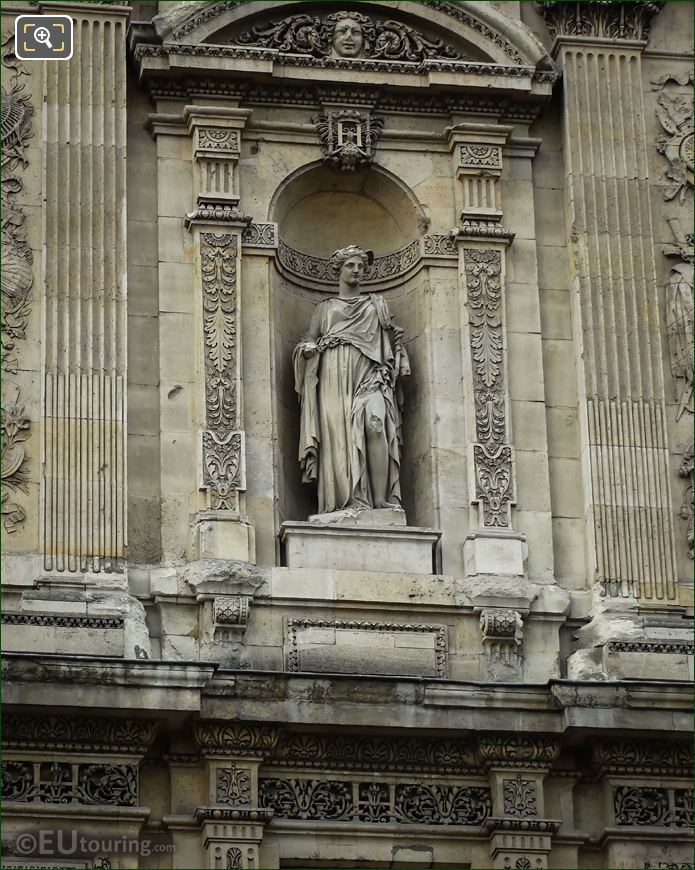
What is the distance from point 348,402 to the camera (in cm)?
2514

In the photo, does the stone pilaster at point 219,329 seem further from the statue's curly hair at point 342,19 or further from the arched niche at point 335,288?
the statue's curly hair at point 342,19

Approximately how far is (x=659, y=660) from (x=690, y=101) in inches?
202

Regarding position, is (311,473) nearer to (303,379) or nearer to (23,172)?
(303,379)

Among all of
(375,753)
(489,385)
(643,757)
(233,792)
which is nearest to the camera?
(233,792)

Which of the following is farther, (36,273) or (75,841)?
(36,273)

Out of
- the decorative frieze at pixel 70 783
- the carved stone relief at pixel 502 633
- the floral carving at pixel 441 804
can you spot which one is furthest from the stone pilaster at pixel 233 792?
the carved stone relief at pixel 502 633

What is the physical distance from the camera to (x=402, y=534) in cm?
2469

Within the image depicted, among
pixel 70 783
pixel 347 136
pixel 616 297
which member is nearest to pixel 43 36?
pixel 347 136

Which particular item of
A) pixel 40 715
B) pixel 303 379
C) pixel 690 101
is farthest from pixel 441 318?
pixel 40 715

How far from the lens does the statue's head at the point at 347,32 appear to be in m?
26.2

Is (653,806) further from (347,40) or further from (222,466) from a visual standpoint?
(347,40)

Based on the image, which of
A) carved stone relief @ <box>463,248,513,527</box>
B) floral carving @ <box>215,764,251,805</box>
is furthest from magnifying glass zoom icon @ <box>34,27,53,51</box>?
floral carving @ <box>215,764,251,805</box>

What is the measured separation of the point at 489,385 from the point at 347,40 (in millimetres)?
3205

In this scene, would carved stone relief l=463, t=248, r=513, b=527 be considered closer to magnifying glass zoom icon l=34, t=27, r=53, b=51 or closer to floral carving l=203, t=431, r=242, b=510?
floral carving l=203, t=431, r=242, b=510
